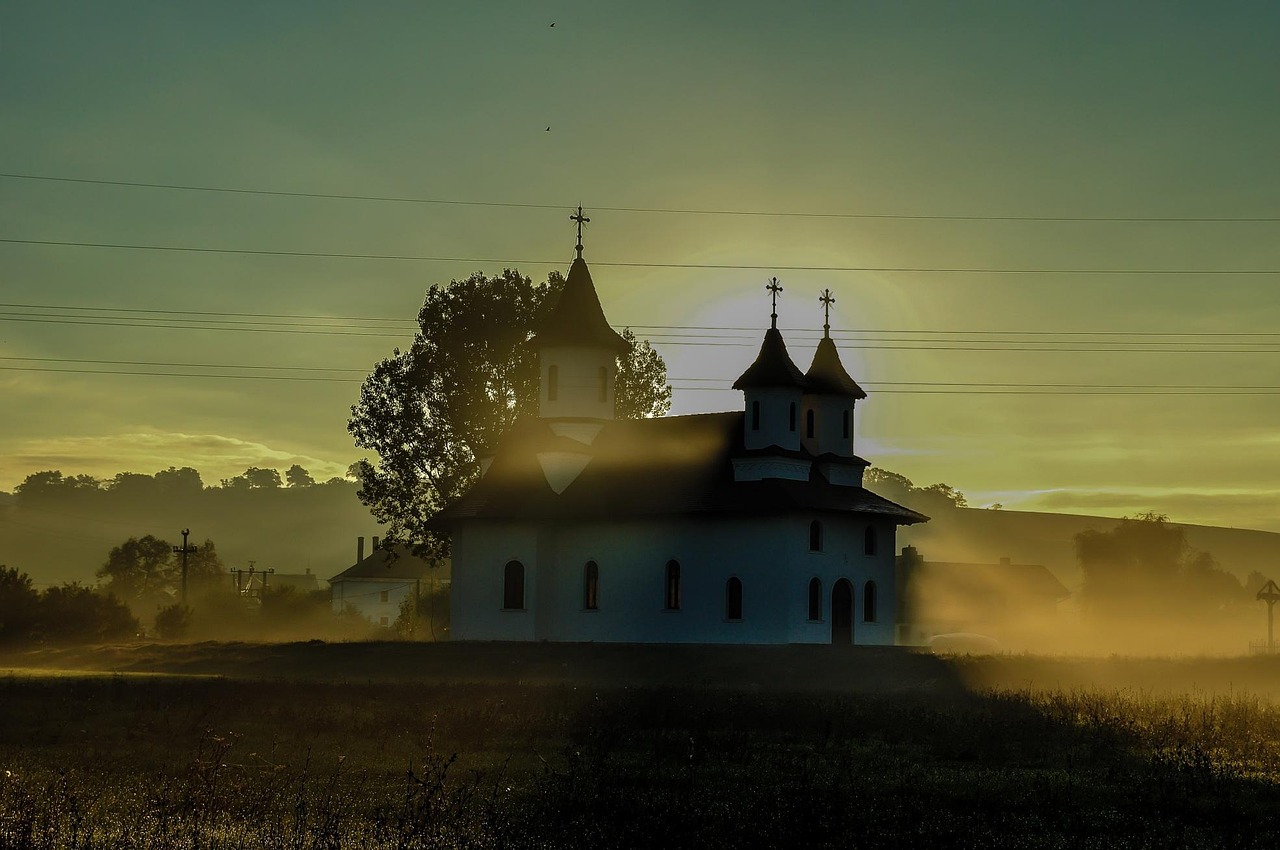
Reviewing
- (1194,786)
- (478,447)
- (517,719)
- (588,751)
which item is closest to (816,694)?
(517,719)

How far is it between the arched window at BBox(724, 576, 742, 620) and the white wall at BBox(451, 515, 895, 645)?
0.80 feet

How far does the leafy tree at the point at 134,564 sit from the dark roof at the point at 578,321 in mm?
50162

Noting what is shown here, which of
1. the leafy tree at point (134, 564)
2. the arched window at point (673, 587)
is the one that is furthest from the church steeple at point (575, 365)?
the leafy tree at point (134, 564)

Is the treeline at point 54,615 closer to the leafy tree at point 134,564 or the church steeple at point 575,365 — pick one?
the church steeple at point 575,365

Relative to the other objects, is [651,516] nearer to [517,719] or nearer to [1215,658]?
[1215,658]

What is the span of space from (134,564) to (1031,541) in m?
90.9

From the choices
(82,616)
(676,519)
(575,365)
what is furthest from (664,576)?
(82,616)

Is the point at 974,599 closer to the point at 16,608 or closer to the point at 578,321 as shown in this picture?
the point at 578,321

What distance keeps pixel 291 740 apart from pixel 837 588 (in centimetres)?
2971

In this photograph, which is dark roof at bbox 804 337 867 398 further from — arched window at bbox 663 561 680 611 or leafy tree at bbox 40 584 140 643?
leafy tree at bbox 40 584 140 643

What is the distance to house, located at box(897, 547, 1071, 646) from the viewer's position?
87875 mm

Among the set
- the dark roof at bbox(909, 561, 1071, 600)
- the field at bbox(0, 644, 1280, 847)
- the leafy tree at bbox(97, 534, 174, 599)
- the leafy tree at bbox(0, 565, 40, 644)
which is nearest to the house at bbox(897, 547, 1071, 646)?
the dark roof at bbox(909, 561, 1071, 600)

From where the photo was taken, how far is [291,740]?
23.2m

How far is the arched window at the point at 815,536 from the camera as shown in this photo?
49312mm
